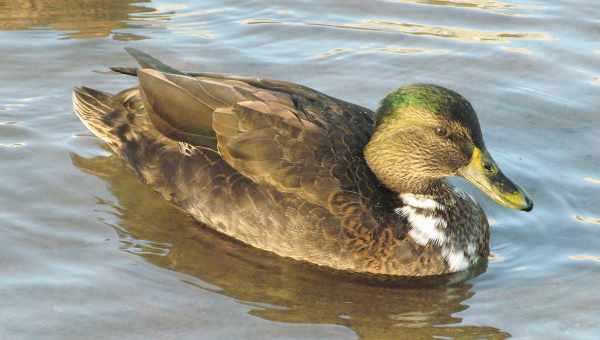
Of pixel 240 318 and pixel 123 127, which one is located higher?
pixel 123 127

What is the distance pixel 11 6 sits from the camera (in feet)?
35.0

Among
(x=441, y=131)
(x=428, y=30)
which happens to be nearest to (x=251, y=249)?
(x=441, y=131)

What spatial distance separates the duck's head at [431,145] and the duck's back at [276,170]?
164 mm

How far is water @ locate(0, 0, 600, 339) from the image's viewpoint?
648cm

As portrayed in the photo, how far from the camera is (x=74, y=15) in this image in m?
10.6

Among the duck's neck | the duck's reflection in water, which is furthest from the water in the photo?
the duck's neck

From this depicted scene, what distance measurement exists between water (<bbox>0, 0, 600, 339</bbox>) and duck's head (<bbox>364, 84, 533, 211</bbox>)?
23.1 inches

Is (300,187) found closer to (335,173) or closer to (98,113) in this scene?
(335,173)

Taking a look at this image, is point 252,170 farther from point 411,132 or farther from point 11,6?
point 11,6

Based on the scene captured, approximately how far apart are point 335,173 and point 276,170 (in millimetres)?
365

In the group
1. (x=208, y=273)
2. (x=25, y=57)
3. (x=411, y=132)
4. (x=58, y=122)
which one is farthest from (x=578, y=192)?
(x=25, y=57)

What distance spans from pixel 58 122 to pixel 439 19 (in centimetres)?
392

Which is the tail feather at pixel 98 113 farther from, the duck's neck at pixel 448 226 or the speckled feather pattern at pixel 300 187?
the duck's neck at pixel 448 226

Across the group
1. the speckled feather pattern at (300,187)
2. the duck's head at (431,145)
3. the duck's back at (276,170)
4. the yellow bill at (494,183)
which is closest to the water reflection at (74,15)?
the duck's back at (276,170)
